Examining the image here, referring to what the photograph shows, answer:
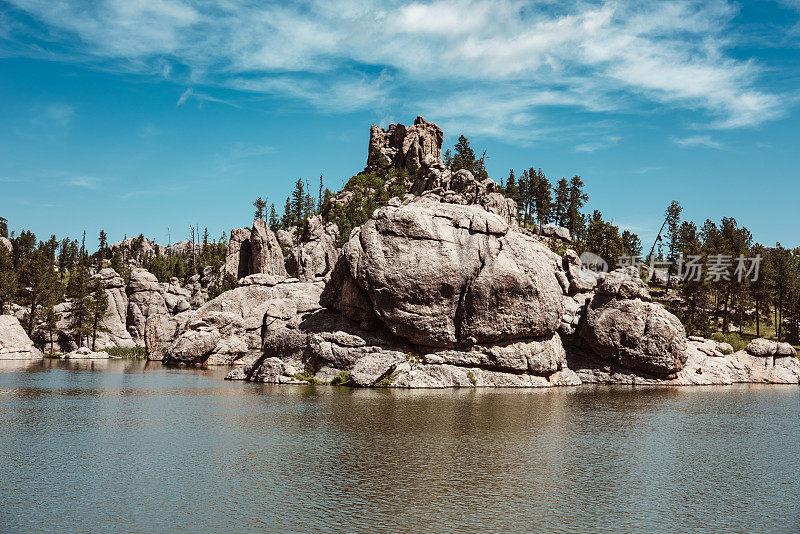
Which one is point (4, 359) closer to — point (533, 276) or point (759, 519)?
point (533, 276)

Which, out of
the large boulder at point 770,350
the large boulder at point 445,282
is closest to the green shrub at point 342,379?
the large boulder at point 445,282

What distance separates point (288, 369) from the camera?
62344 millimetres

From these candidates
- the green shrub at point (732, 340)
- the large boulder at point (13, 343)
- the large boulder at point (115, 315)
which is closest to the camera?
the green shrub at point (732, 340)

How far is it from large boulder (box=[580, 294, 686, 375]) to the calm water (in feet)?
49.6

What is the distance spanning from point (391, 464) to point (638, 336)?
4681cm

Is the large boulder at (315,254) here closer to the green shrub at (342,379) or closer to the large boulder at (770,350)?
the green shrub at (342,379)

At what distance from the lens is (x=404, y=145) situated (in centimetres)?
18262

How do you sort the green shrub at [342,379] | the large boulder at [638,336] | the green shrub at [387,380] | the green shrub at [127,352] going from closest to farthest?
the green shrub at [387,380] → the green shrub at [342,379] → the large boulder at [638,336] → the green shrub at [127,352]

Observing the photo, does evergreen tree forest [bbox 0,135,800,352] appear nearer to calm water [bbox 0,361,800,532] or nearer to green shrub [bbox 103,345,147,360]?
green shrub [bbox 103,345,147,360]

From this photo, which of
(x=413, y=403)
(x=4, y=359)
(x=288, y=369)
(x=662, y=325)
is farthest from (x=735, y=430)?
(x=4, y=359)

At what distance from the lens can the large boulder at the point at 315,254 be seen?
5384 inches

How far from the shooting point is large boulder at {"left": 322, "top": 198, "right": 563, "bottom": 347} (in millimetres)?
59625

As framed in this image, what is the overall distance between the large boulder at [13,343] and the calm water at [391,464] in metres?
61.9

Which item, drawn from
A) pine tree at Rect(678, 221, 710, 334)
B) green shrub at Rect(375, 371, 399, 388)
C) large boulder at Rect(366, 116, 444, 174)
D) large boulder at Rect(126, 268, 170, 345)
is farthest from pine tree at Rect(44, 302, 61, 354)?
pine tree at Rect(678, 221, 710, 334)
